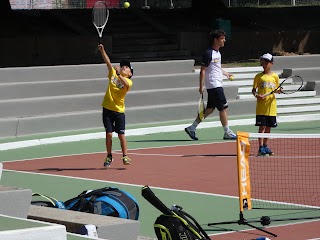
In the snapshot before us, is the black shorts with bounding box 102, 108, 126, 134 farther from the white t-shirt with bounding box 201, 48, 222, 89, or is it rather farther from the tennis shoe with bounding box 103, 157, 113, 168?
the white t-shirt with bounding box 201, 48, 222, 89

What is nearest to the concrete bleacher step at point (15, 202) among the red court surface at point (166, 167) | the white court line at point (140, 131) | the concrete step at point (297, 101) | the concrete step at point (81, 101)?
the red court surface at point (166, 167)

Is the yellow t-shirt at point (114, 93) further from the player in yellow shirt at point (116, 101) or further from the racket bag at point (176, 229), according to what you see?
the racket bag at point (176, 229)

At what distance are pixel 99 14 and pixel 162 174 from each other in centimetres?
646

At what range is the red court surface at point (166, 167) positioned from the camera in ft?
48.6

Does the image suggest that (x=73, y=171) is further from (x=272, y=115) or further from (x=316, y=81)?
(x=316, y=81)

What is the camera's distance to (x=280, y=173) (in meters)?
15.5

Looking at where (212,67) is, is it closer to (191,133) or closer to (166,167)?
(191,133)

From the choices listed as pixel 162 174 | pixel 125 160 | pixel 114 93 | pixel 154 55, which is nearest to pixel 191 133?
pixel 125 160

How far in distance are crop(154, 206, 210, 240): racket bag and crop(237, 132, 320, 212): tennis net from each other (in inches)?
79.8

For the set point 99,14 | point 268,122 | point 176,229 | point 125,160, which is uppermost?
point 99,14

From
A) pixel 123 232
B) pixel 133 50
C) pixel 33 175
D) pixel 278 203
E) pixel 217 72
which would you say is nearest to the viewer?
pixel 123 232

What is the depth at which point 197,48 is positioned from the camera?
3025 cm

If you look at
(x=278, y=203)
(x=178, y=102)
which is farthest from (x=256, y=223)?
(x=178, y=102)

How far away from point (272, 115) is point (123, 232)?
8141 mm
